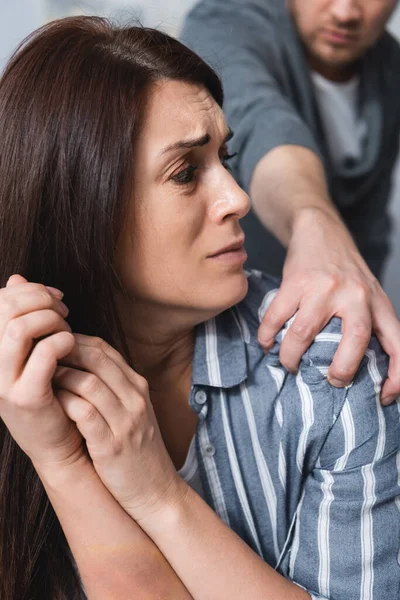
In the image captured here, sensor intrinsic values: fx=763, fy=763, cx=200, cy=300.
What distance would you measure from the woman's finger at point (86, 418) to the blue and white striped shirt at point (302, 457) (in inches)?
9.9

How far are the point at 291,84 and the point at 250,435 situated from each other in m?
0.83

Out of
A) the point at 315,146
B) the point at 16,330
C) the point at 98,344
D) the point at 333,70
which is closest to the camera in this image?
the point at 16,330

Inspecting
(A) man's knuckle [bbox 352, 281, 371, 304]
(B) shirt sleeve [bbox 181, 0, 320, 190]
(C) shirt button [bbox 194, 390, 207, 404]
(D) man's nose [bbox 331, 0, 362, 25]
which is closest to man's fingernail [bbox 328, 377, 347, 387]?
(A) man's knuckle [bbox 352, 281, 371, 304]

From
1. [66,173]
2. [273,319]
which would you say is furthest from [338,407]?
[66,173]

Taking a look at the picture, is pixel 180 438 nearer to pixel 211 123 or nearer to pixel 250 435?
pixel 250 435

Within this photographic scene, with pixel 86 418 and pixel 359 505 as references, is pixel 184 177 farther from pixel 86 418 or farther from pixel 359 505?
pixel 359 505

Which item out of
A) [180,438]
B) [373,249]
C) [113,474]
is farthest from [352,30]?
[113,474]

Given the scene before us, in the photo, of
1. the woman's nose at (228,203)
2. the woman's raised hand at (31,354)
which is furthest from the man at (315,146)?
the woman's raised hand at (31,354)

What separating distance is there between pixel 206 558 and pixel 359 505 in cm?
21

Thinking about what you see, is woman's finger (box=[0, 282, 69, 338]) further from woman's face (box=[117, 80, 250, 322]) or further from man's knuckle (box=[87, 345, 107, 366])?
woman's face (box=[117, 80, 250, 322])

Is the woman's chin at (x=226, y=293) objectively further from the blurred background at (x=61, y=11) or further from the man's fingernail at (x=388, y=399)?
the blurred background at (x=61, y=11)

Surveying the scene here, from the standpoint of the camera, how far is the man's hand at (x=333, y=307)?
3.13 ft

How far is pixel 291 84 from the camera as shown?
1.61 m

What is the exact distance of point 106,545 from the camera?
95 cm
